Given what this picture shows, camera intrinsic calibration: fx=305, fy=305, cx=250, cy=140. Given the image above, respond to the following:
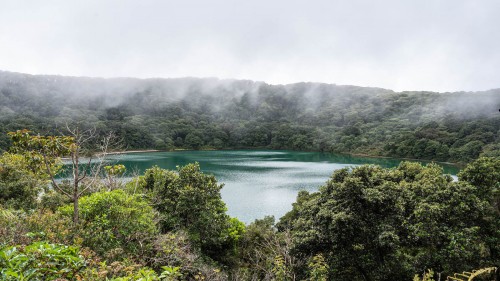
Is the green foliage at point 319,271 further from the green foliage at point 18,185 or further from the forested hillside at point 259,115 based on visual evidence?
the forested hillside at point 259,115

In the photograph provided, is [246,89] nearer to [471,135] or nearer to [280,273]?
[471,135]

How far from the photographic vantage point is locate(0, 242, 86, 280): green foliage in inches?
112

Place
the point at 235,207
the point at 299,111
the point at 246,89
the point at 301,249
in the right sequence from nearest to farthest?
the point at 301,249 → the point at 235,207 → the point at 299,111 → the point at 246,89

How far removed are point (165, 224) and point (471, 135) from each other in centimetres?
6968

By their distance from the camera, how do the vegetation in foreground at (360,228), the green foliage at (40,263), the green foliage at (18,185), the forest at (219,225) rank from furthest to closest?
the green foliage at (18,185), the vegetation in foreground at (360,228), the forest at (219,225), the green foliage at (40,263)

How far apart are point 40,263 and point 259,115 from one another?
464ft

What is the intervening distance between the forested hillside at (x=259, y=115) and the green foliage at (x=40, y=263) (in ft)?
199

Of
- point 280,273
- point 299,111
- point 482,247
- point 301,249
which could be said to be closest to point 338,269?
point 301,249

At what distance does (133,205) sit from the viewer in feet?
32.7

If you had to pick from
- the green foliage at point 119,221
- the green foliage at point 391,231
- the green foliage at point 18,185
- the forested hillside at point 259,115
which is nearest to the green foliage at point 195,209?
the green foliage at point 119,221

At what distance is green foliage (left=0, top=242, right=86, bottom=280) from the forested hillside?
60.7m

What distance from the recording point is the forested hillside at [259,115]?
230 ft

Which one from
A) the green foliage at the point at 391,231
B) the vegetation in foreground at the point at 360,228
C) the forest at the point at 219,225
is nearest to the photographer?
the forest at the point at 219,225

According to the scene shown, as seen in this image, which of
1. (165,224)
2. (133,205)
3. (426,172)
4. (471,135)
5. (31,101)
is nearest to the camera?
(133,205)
